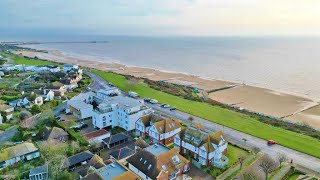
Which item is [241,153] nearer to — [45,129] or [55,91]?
[45,129]

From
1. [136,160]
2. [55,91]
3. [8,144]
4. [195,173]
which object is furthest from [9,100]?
[195,173]

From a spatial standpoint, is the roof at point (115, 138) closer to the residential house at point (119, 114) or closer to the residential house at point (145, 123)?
the residential house at point (145, 123)

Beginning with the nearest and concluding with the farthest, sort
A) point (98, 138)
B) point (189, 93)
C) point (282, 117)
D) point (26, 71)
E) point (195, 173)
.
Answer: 1. point (195, 173)
2. point (98, 138)
3. point (282, 117)
4. point (189, 93)
5. point (26, 71)

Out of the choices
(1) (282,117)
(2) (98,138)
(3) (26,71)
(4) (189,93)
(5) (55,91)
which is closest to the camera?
(2) (98,138)

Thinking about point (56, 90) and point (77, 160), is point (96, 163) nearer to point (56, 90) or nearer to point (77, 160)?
point (77, 160)

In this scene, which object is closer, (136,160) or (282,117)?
(136,160)

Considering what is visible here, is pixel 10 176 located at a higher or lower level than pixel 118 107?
lower

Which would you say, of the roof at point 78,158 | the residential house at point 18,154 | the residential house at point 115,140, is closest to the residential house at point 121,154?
the roof at point 78,158
